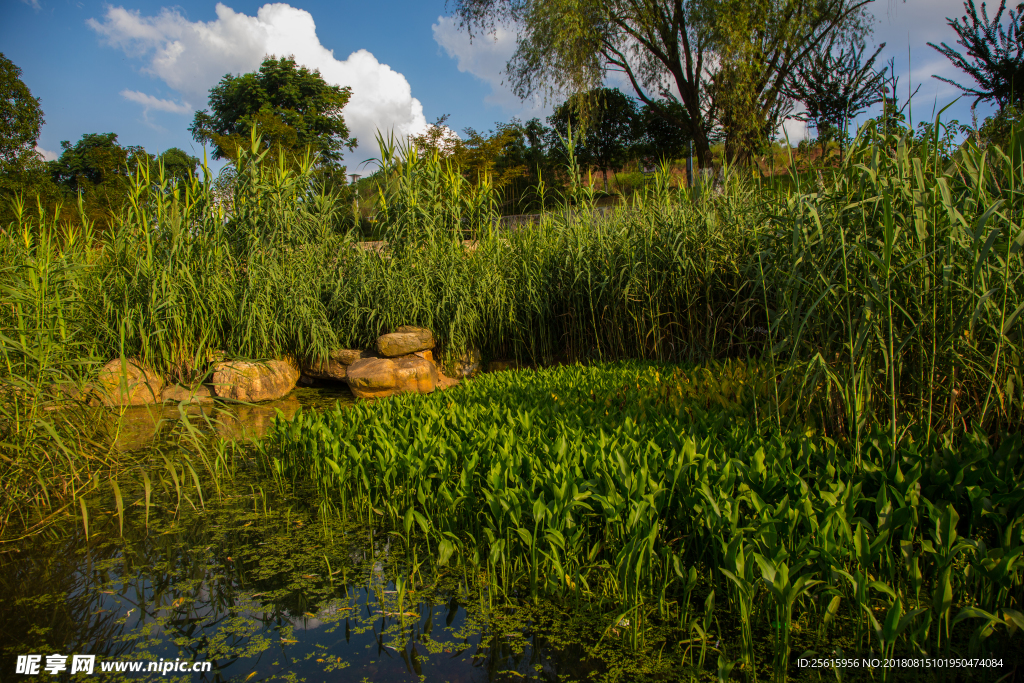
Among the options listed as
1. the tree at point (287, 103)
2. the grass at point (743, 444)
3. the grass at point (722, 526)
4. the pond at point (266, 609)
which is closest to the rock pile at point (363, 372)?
the grass at point (743, 444)

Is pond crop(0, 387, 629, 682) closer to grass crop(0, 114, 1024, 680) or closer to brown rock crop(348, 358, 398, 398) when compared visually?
grass crop(0, 114, 1024, 680)

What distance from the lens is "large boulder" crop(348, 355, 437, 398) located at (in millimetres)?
6078

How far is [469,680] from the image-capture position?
1750mm

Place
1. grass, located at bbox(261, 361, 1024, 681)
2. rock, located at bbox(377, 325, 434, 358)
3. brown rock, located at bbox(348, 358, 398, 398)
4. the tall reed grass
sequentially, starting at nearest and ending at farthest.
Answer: grass, located at bbox(261, 361, 1024, 681) < the tall reed grass < brown rock, located at bbox(348, 358, 398, 398) < rock, located at bbox(377, 325, 434, 358)

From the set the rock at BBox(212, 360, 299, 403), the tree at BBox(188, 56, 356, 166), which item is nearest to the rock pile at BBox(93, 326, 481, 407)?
the rock at BBox(212, 360, 299, 403)

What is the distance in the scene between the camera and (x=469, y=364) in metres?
6.64

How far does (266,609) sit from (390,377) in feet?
13.0

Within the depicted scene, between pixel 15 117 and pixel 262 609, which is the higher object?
pixel 15 117

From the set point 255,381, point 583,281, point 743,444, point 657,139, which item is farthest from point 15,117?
point 657,139

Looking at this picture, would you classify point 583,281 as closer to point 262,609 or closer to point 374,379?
point 374,379

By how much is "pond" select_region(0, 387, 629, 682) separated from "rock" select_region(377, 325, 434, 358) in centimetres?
345

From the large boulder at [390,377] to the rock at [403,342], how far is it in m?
0.10

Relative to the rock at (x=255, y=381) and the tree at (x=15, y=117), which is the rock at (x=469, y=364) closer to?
the rock at (x=255, y=381)

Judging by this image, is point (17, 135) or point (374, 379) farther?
point (17, 135)
